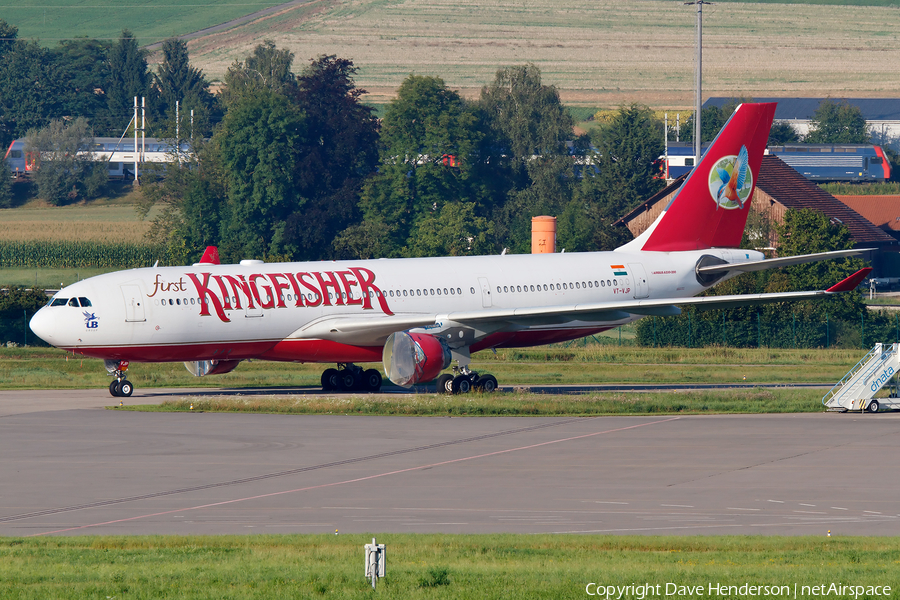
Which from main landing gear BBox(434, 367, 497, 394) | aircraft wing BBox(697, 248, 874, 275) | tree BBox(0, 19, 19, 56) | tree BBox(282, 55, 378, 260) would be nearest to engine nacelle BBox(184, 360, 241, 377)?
main landing gear BBox(434, 367, 497, 394)

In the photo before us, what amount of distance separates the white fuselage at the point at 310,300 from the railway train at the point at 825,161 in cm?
10271

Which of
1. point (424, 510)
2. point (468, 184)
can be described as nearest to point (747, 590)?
point (424, 510)

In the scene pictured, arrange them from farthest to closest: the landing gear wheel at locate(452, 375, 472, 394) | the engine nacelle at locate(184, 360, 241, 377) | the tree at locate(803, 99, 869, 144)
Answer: the tree at locate(803, 99, 869, 144), the engine nacelle at locate(184, 360, 241, 377), the landing gear wheel at locate(452, 375, 472, 394)

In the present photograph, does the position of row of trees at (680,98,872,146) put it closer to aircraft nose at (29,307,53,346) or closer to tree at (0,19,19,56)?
tree at (0,19,19,56)

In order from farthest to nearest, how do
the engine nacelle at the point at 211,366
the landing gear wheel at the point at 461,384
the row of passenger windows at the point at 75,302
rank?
the engine nacelle at the point at 211,366
the landing gear wheel at the point at 461,384
the row of passenger windows at the point at 75,302

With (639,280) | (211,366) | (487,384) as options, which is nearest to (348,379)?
(211,366)

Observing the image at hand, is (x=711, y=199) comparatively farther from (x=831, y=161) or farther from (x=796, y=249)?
(x=831, y=161)

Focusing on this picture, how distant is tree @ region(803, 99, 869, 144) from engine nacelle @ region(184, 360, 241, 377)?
513 feet

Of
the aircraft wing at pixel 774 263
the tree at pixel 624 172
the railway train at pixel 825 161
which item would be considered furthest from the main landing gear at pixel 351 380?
the railway train at pixel 825 161

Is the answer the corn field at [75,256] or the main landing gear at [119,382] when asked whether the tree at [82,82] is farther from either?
the main landing gear at [119,382]

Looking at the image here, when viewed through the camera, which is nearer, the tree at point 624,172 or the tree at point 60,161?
A: the tree at point 624,172

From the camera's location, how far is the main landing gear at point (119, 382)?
40.4m

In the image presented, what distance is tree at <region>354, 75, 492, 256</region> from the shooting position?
384 ft

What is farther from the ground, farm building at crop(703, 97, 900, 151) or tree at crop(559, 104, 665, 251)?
farm building at crop(703, 97, 900, 151)
